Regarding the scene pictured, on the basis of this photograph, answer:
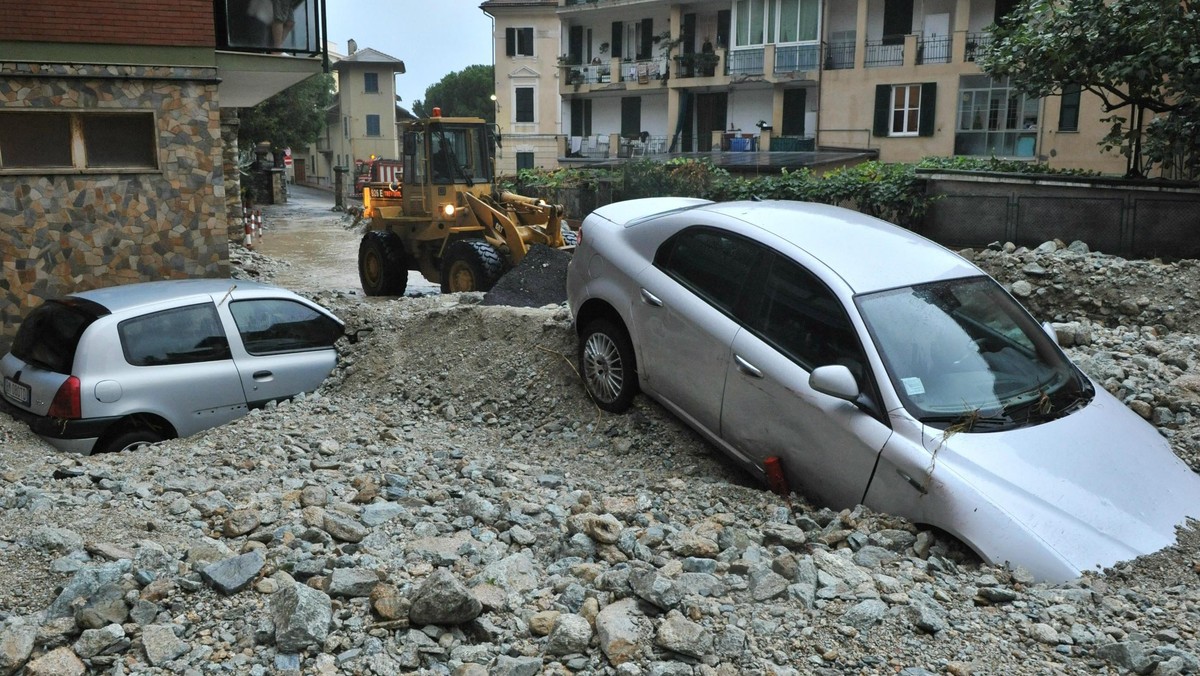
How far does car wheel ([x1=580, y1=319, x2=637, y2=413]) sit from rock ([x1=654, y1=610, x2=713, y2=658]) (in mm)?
3410

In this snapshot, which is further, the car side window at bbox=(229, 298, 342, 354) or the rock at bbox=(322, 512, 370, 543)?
the car side window at bbox=(229, 298, 342, 354)

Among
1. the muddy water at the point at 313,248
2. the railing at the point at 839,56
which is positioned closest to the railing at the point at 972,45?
the railing at the point at 839,56

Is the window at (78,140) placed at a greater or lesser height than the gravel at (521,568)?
greater

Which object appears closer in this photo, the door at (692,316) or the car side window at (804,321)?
the car side window at (804,321)

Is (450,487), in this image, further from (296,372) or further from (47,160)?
(47,160)

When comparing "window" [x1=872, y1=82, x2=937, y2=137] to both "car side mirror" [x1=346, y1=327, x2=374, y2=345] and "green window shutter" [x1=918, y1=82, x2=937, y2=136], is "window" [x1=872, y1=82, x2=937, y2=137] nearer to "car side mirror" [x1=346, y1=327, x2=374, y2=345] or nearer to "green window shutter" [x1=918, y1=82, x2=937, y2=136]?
"green window shutter" [x1=918, y1=82, x2=937, y2=136]

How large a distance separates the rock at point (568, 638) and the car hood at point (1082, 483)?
2.11 metres

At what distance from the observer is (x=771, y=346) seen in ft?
19.4

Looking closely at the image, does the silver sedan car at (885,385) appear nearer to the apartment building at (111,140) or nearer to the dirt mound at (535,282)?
the dirt mound at (535,282)

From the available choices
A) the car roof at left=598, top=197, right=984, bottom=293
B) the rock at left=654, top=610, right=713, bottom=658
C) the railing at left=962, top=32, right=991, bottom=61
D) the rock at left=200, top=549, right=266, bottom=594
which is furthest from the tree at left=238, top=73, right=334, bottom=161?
the rock at left=654, top=610, right=713, bottom=658

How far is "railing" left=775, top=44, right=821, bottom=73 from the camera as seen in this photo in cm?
3331

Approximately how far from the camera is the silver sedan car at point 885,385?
190 inches

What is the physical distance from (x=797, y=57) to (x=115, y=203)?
26787mm

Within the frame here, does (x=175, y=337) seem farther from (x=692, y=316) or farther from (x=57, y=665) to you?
(x=57, y=665)
